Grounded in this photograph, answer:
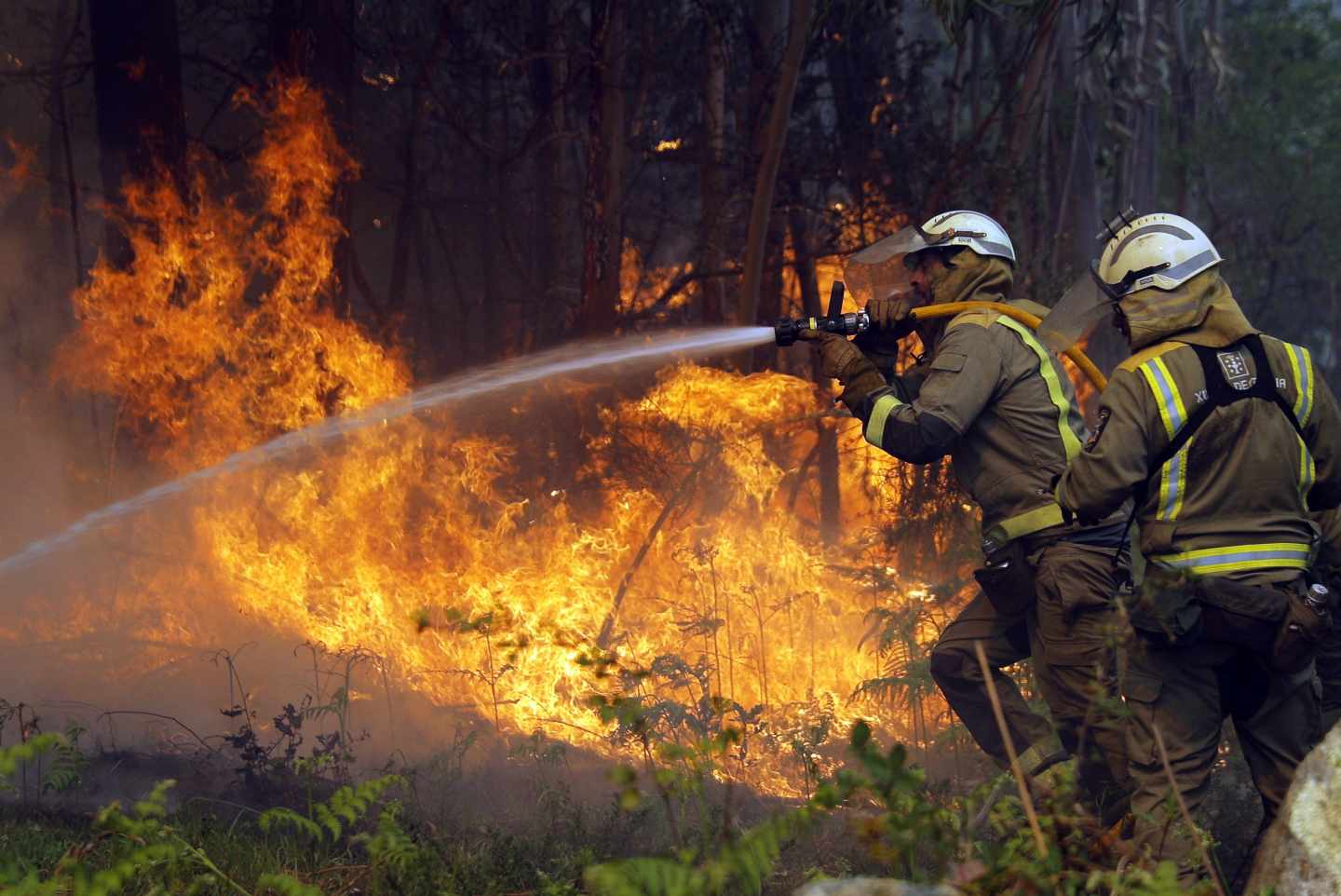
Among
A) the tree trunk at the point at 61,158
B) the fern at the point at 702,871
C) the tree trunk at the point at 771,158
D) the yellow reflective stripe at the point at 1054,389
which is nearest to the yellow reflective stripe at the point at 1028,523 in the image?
the yellow reflective stripe at the point at 1054,389

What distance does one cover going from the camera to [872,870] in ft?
13.2

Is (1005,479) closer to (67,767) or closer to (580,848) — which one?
(580,848)

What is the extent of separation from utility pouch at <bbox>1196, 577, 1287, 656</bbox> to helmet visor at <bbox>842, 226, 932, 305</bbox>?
5.64 ft

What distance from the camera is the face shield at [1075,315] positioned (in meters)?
4.21

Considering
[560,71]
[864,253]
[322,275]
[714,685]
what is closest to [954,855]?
[864,253]

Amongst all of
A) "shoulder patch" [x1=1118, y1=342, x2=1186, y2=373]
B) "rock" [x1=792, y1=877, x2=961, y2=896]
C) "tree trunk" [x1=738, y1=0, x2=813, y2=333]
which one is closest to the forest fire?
"tree trunk" [x1=738, y1=0, x2=813, y2=333]

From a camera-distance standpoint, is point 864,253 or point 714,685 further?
point 714,685

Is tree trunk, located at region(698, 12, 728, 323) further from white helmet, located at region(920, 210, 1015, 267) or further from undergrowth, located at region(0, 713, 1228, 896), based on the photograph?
undergrowth, located at region(0, 713, 1228, 896)

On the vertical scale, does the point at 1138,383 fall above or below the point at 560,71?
below

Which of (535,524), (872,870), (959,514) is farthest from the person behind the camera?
(535,524)

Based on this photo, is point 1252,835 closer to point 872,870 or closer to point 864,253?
point 872,870

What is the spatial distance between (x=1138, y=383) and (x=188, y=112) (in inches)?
401

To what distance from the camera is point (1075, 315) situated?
4293 millimetres

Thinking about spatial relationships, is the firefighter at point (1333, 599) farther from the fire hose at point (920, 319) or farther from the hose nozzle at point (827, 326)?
the hose nozzle at point (827, 326)
